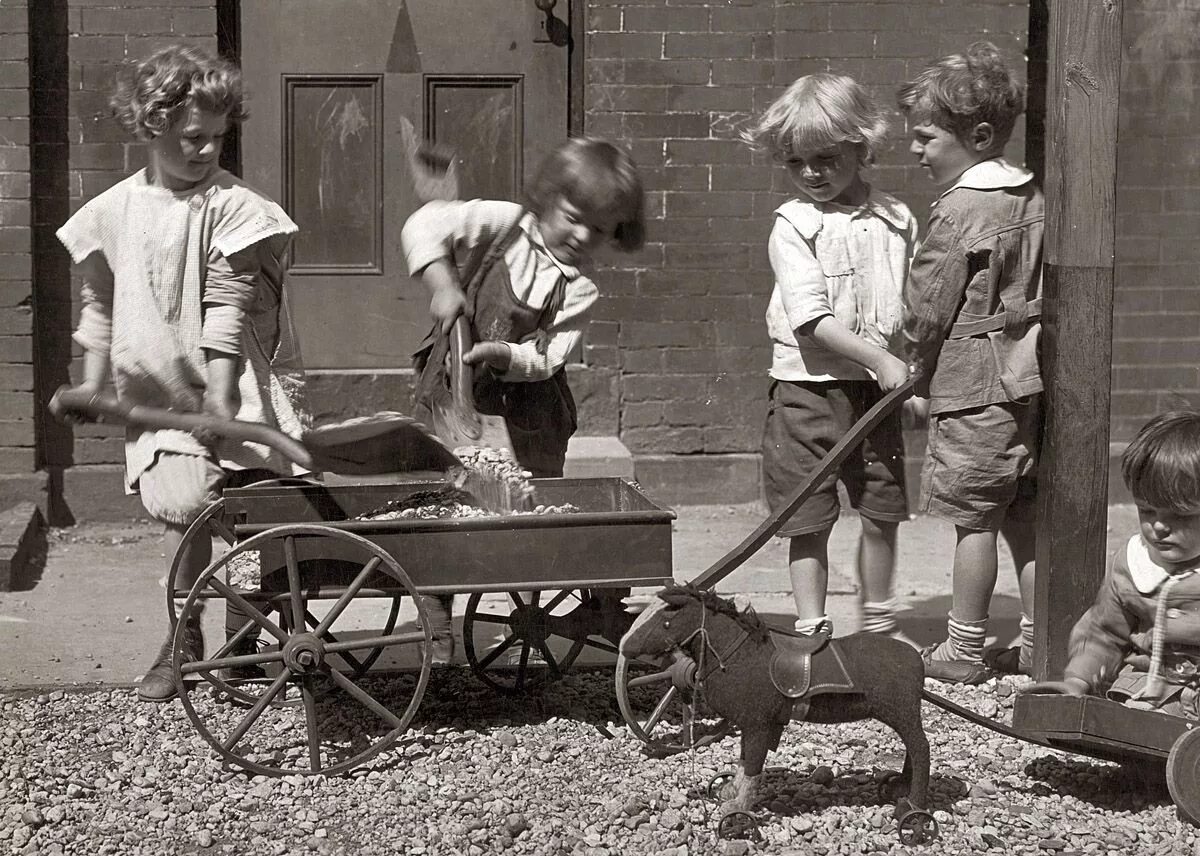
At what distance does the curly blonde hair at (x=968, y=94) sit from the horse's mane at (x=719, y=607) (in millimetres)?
1722

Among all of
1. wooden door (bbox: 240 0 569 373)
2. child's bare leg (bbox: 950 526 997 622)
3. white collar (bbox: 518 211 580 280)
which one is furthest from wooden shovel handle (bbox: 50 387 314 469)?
wooden door (bbox: 240 0 569 373)

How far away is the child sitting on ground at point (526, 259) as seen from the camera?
4.10 metres

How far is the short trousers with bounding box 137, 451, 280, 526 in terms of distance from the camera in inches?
166

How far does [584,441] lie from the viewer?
6809 millimetres

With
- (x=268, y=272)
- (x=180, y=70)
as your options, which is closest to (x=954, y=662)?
(x=268, y=272)

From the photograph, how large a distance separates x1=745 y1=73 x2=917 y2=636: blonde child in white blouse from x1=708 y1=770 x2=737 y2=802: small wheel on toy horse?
34.2 inches

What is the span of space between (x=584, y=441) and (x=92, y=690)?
2.85 m

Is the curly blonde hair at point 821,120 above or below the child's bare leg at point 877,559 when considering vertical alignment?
above

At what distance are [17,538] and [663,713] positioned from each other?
2913 millimetres

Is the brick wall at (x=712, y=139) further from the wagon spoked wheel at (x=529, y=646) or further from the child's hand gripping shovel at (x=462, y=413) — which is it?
the child's hand gripping shovel at (x=462, y=413)

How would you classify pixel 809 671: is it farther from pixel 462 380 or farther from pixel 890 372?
pixel 462 380

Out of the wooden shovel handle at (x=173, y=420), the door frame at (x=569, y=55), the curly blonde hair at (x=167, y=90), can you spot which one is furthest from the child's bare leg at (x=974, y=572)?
the door frame at (x=569, y=55)

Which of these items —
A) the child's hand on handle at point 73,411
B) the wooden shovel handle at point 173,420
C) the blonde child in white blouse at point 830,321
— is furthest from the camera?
the blonde child in white blouse at point 830,321

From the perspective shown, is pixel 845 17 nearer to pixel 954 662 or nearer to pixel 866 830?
pixel 954 662
